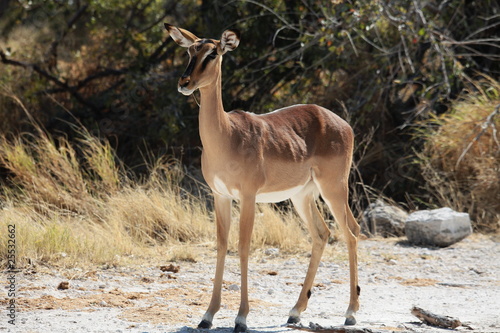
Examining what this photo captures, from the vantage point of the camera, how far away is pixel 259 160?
17.0 feet

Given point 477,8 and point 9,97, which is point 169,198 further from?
point 477,8

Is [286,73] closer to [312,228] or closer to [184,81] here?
[312,228]

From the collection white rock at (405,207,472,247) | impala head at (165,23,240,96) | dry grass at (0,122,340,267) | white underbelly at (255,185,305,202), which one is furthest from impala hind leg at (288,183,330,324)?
white rock at (405,207,472,247)

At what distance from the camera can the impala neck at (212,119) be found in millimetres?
5082

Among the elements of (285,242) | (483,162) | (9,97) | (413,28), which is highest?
(413,28)

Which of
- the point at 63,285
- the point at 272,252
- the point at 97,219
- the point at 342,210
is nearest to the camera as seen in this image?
the point at 342,210

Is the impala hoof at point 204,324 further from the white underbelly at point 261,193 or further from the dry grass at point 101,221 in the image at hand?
the dry grass at point 101,221

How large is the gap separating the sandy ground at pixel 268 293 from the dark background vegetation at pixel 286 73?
1.99 meters

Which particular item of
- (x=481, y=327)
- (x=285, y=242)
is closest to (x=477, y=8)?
(x=285, y=242)

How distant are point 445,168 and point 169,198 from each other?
153 inches

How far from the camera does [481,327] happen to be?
5.20m

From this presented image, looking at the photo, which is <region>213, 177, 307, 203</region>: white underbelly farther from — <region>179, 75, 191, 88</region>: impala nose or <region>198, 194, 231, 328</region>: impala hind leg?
<region>179, 75, 191, 88</region>: impala nose

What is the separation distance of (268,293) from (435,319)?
5.34 ft

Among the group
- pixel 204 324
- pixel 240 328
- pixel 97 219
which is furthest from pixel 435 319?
pixel 97 219
